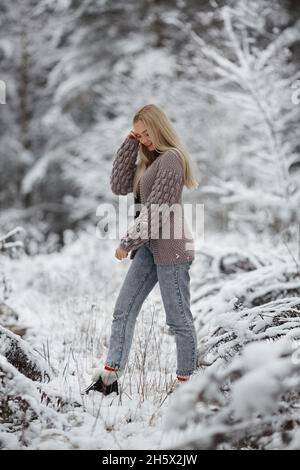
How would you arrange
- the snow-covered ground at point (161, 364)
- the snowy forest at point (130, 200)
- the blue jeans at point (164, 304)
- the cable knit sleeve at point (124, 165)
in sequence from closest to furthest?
the snow-covered ground at point (161, 364), the snowy forest at point (130, 200), the blue jeans at point (164, 304), the cable knit sleeve at point (124, 165)

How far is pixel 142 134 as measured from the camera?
3059mm

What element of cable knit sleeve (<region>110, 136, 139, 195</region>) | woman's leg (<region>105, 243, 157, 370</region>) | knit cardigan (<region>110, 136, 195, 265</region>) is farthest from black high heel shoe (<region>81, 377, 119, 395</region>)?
cable knit sleeve (<region>110, 136, 139, 195</region>)

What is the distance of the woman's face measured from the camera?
9.92 ft

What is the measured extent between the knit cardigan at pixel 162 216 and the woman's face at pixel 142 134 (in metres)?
0.10

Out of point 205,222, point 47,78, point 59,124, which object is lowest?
point 205,222

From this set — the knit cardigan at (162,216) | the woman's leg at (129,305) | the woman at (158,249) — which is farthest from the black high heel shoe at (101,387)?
the knit cardigan at (162,216)

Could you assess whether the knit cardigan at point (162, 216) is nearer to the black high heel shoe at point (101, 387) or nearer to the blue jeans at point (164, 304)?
the blue jeans at point (164, 304)

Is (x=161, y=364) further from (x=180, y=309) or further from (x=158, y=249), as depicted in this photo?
(x=158, y=249)

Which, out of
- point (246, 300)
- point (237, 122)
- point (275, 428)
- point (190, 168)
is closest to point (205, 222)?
point (237, 122)

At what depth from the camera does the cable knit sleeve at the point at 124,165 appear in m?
3.23

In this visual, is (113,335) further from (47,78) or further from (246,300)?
(47,78)

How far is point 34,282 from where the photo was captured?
21.5ft

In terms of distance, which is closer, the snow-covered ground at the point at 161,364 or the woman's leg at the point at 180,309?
the snow-covered ground at the point at 161,364
